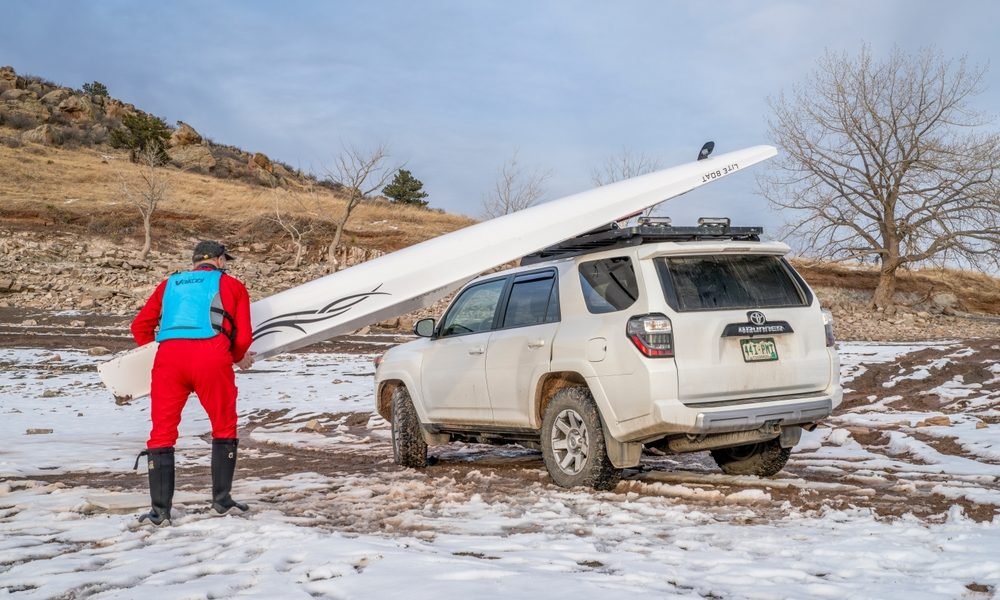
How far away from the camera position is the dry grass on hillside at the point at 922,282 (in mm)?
40625

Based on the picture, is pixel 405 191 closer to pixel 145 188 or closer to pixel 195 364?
pixel 145 188

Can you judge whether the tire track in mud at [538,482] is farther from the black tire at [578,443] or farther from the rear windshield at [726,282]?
the rear windshield at [726,282]

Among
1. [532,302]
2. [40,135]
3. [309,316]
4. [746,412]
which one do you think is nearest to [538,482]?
[532,302]

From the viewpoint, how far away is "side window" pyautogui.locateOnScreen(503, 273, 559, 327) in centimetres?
700

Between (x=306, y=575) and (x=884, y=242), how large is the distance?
114ft

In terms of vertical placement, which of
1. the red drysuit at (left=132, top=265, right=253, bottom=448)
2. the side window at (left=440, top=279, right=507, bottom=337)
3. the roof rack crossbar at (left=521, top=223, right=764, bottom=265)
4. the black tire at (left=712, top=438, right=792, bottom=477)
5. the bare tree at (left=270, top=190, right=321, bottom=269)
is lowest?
the black tire at (left=712, top=438, right=792, bottom=477)

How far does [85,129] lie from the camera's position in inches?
2820

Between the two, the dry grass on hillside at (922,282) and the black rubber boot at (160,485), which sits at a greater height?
the dry grass on hillside at (922,282)

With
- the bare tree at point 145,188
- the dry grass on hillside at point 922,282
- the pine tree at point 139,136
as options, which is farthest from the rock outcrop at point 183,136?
the dry grass on hillside at point 922,282

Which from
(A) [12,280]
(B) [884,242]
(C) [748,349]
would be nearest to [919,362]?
(C) [748,349]

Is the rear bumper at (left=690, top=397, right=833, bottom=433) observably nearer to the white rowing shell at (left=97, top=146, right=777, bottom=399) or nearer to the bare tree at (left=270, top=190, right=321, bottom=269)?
the white rowing shell at (left=97, top=146, right=777, bottom=399)

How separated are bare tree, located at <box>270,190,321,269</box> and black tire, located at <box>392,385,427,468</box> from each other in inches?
1366

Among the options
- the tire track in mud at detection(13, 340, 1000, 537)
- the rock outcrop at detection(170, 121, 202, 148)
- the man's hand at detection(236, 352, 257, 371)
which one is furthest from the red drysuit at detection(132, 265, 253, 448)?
the rock outcrop at detection(170, 121, 202, 148)

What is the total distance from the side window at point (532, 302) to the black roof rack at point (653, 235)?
0.99ft
